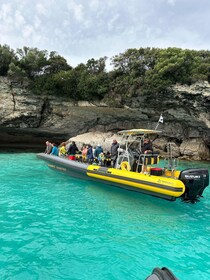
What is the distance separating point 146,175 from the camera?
864cm

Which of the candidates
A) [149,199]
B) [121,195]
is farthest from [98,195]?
[149,199]

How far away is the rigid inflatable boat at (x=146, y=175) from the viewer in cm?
780

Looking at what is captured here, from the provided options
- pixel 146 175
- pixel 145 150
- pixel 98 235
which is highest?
pixel 145 150

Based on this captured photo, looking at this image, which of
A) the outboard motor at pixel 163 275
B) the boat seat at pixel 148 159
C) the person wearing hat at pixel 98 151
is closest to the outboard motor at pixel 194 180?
the boat seat at pixel 148 159

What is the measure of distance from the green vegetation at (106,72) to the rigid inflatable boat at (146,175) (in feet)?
35.1

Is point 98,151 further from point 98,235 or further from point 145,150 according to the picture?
point 98,235

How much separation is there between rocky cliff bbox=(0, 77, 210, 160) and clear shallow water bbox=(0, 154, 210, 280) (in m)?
12.7

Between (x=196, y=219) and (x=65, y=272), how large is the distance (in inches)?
171

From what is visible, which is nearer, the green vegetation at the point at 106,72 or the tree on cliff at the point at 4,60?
the green vegetation at the point at 106,72

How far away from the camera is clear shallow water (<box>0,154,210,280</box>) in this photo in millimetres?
4273

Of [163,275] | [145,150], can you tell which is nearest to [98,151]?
[145,150]

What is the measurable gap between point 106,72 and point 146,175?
15.9m

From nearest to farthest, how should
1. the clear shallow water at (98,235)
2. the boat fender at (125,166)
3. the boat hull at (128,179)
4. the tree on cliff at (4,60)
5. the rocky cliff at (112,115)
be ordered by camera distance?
the clear shallow water at (98,235)
the boat hull at (128,179)
the boat fender at (125,166)
the rocky cliff at (112,115)
the tree on cliff at (4,60)

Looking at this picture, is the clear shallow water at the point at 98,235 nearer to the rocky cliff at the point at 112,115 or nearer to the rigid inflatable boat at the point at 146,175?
the rigid inflatable boat at the point at 146,175
